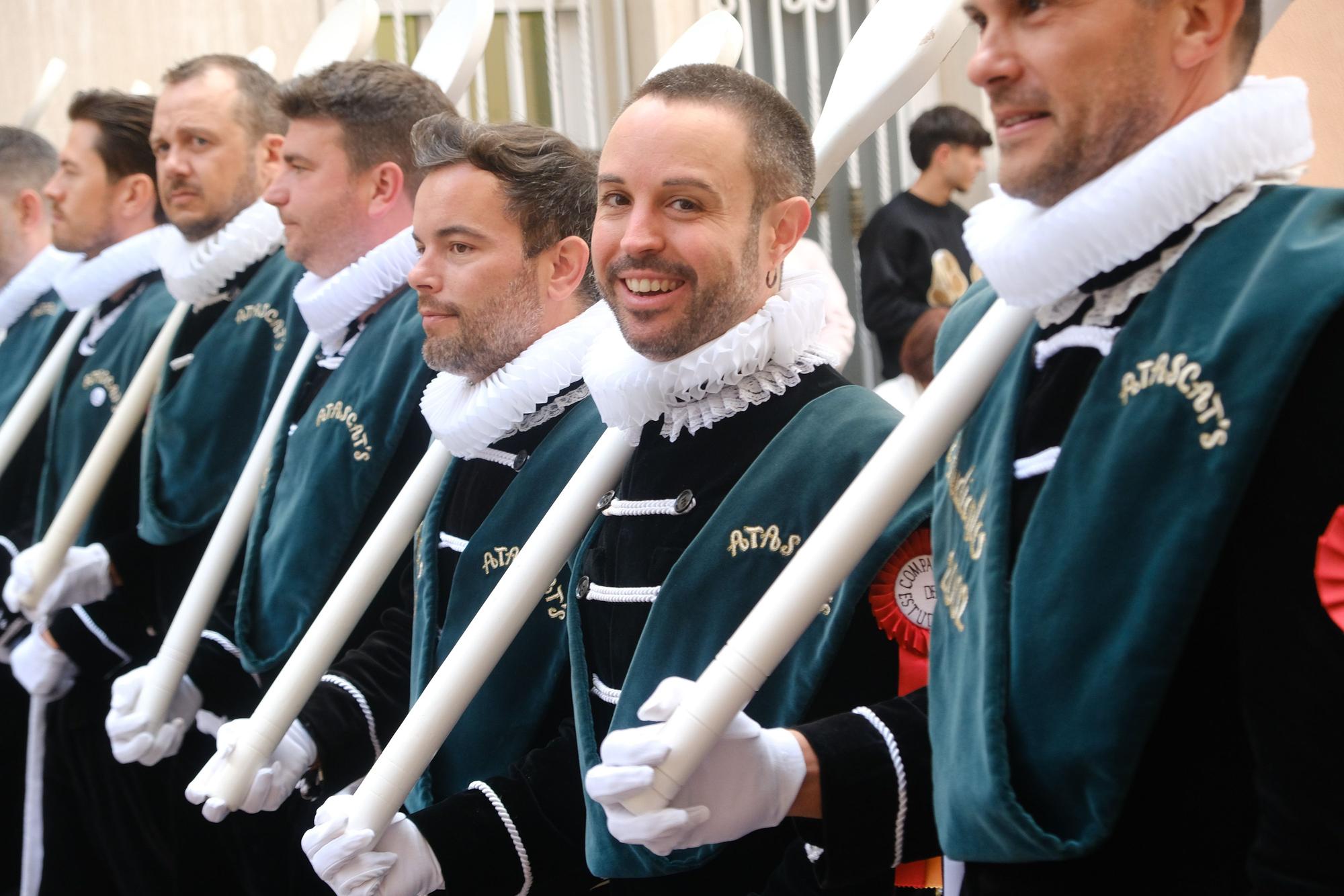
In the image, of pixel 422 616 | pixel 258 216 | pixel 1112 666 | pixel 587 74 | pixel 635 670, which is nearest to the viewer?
pixel 1112 666

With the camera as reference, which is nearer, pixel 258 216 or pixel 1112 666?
pixel 1112 666

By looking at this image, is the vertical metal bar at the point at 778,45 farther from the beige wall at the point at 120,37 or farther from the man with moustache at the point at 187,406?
the man with moustache at the point at 187,406

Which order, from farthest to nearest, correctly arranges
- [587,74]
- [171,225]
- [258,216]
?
[587,74]
[171,225]
[258,216]

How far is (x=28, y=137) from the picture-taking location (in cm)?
504

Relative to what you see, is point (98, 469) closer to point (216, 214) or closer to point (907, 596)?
point (216, 214)

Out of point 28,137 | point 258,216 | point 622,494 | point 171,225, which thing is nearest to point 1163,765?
point 622,494

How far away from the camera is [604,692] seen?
2.00 meters

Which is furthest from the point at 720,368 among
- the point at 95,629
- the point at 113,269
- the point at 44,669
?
the point at 113,269

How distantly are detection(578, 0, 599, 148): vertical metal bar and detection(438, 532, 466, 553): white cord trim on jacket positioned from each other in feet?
14.6

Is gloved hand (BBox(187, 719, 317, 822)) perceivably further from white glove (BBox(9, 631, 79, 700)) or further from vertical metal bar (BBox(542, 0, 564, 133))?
vertical metal bar (BBox(542, 0, 564, 133))

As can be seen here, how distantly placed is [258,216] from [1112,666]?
257 cm

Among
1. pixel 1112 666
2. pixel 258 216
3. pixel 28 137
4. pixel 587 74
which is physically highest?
pixel 587 74

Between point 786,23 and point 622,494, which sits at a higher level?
point 786,23

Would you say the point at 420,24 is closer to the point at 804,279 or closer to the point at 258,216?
the point at 258,216
